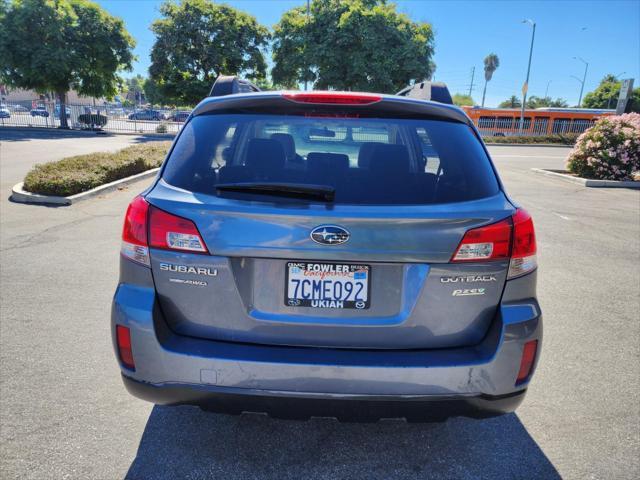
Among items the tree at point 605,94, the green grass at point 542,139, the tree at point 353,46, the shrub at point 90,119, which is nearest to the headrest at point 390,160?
the tree at point 353,46

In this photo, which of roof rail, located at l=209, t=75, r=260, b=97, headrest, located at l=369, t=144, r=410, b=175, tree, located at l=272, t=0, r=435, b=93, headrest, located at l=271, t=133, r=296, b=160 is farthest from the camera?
tree, located at l=272, t=0, r=435, b=93

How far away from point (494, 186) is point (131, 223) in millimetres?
1721

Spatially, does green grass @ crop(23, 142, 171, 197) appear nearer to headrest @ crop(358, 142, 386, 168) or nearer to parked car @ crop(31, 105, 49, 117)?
headrest @ crop(358, 142, 386, 168)

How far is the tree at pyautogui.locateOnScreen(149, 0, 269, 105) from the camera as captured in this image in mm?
34719

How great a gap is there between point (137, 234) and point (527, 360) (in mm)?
1864

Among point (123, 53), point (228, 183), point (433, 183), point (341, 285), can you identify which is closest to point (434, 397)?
point (341, 285)

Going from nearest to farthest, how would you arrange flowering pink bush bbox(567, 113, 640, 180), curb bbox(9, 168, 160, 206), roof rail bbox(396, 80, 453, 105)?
roof rail bbox(396, 80, 453, 105), curb bbox(9, 168, 160, 206), flowering pink bush bbox(567, 113, 640, 180)

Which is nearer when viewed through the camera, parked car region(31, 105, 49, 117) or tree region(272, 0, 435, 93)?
tree region(272, 0, 435, 93)

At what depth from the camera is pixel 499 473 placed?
8.03 feet

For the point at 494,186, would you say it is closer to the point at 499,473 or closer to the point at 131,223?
the point at 499,473

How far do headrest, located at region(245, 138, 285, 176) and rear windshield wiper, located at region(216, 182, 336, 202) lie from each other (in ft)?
0.65

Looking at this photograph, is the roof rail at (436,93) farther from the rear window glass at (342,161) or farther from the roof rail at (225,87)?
the roof rail at (225,87)

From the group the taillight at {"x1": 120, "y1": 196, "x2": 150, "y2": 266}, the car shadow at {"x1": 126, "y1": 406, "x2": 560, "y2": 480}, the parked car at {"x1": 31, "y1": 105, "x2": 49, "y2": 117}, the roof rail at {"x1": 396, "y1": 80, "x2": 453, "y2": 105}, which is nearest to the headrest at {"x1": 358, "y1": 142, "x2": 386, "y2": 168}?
the roof rail at {"x1": 396, "y1": 80, "x2": 453, "y2": 105}

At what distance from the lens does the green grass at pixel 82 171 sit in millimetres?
9062
